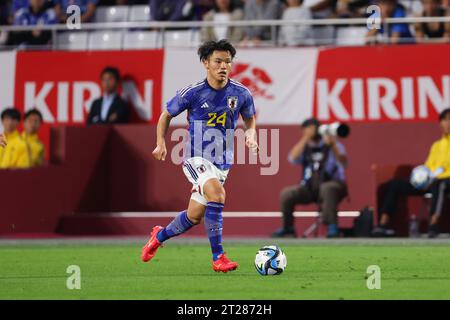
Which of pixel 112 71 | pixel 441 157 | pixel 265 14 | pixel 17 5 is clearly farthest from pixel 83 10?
pixel 441 157

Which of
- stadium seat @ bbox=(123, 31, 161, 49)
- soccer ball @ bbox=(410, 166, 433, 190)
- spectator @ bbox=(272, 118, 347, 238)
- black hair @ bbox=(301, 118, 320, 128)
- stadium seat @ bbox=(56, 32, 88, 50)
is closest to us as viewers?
soccer ball @ bbox=(410, 166, 433, 190)

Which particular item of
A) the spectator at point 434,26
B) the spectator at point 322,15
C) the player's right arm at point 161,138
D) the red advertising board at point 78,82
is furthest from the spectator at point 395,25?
the player's right arm at point 161,138

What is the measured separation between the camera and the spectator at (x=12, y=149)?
19.2 meters

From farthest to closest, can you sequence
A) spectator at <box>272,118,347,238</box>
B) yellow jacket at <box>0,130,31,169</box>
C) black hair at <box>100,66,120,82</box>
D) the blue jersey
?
black hair at <box>100,66,120,82</box> → yellow jacket at <box>0,130,31,169</box> → spectator at <box>272,118,347,238</box> → the blue jersey

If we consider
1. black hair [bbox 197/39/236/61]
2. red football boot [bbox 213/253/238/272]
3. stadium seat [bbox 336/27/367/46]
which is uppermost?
stadium seat [bbox 336/27/367/46]

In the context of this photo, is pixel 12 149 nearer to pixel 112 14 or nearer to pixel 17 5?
pixel 112 14

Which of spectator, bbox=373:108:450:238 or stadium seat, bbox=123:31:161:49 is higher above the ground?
stadium seat, bbox=123:31:161:49

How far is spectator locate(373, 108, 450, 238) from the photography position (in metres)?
17.9

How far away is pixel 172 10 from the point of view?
2120 cm

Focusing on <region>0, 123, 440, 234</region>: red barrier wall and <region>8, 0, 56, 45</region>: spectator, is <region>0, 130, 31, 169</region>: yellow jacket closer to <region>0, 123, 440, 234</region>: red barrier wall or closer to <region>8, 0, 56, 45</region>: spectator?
<region>0, 123, 440, 234</region>: red barrier wall

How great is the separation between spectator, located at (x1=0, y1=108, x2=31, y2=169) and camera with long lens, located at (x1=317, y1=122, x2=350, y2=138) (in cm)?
484

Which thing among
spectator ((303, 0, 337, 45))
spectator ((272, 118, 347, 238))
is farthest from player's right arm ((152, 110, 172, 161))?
spectator ((303, 0, 337, 45))

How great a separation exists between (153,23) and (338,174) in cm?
428
